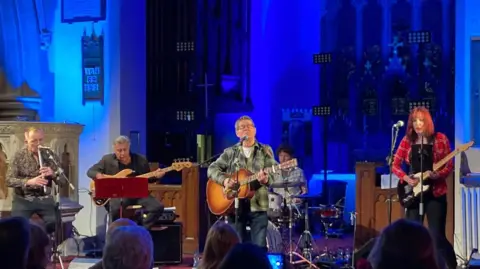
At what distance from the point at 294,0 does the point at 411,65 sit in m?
2.70

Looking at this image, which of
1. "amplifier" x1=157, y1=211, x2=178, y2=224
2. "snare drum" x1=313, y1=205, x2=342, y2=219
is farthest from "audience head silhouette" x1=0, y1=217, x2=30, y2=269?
"snare drum" x1=313, y1=205, x2=342, y2=219

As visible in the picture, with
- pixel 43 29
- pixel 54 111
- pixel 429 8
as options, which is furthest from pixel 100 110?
pixel 429 8

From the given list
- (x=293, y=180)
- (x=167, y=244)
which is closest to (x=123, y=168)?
(x=167, y=244)

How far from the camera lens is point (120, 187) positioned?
7.54 m

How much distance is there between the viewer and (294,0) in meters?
15.1

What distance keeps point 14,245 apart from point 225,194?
396cm

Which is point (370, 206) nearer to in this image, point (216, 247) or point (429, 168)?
point (429, 168)

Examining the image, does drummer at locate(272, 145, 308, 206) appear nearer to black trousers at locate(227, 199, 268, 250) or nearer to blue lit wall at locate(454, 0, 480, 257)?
blue lit wall at locate(454, 0, 480, 257)

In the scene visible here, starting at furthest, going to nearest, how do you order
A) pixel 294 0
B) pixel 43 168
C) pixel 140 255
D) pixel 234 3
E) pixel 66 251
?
pixel 294 0 < pixel 234 3 < pixel 66 251 < pixel 43 168 < pixel 140 255

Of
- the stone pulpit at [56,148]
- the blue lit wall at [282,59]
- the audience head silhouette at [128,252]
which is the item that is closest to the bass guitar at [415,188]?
the audience head silhouette at [128,252]

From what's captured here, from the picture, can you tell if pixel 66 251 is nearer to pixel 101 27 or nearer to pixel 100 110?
pixel 100 110

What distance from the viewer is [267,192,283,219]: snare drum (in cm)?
903

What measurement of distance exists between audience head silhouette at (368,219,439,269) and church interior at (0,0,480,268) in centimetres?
399

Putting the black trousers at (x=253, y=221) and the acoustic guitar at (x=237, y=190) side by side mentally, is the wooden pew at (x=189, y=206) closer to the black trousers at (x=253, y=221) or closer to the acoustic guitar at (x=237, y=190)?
the acoustic guitar at (x=237, y=190)
